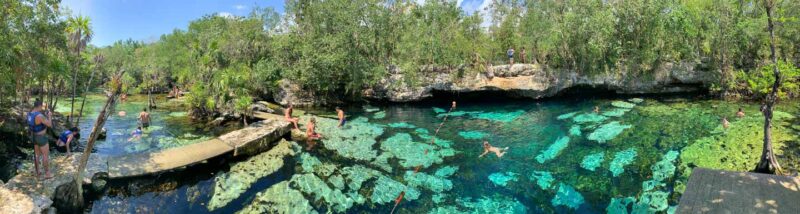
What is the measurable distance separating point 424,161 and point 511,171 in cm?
315

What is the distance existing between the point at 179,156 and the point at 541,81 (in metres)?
27.0

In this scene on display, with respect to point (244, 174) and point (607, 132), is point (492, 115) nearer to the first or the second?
point (607, 132)

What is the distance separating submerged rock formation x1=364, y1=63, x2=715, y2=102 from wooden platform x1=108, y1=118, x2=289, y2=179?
18115 millimetres

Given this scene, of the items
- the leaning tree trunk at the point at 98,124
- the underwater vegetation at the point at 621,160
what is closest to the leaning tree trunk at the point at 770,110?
the underwater vegetation at the point at 621,160

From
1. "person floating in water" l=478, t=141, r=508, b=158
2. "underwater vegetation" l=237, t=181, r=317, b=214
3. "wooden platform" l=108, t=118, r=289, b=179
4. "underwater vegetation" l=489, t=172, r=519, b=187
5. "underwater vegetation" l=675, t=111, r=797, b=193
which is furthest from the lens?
"person floating in water" l=478, t=141, r=508, b=158

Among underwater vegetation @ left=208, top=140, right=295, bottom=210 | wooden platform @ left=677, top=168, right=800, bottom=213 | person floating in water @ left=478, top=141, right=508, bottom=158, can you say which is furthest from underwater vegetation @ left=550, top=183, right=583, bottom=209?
underwater vegetation @ left=208, top=140, right=295, bottom=210

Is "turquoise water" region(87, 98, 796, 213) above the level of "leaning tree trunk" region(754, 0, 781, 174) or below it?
below

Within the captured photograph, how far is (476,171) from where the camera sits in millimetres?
13961

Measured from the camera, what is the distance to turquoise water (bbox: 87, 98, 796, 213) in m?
10.9

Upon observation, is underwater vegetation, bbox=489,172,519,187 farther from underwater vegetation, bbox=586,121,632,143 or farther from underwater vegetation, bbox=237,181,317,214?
underwater vegetation, bbox=586,121,632,143

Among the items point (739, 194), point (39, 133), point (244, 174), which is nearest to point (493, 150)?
point (739, 194)

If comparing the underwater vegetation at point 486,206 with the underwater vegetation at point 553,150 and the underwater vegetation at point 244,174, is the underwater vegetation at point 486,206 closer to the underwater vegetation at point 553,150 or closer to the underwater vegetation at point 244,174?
the underwater vegetation at point 553,150

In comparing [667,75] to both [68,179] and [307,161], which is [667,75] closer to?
[307,161]

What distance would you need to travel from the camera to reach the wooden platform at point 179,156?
1203 cm
